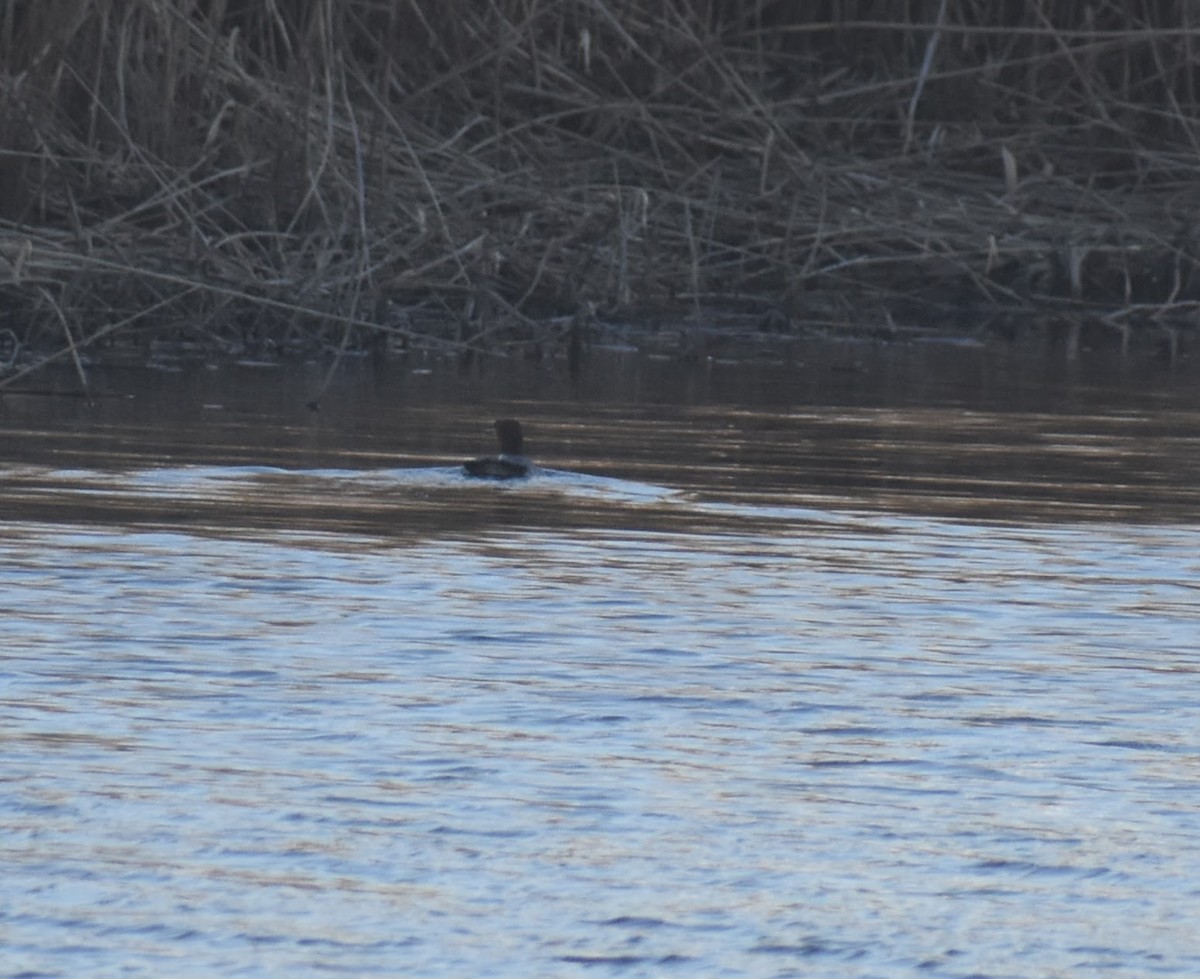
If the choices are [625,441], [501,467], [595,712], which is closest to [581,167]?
[625,441]

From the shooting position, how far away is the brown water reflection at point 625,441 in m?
6.68

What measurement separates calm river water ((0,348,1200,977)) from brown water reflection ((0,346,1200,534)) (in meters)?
0.04

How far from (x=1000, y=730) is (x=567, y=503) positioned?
270cm

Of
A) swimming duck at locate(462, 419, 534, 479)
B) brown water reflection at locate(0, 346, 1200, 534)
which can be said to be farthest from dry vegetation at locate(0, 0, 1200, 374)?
swimming duck at locate(462, 419, 534, 479)

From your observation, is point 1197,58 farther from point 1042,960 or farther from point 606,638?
point 1042,960

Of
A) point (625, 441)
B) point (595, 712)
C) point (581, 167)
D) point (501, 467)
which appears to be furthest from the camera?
point (581, 167)

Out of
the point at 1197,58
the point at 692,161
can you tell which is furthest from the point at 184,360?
the point at 1197,58

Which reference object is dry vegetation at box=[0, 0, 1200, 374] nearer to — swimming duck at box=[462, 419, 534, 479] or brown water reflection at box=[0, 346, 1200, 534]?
brown water reflection at box=[0, 346, 1200, 534]

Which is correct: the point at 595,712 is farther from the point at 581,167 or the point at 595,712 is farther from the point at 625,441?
the point at 581,167

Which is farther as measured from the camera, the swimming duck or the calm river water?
the swimming duck

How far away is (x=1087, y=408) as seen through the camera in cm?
954

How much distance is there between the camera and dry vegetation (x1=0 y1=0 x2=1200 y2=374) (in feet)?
37.4

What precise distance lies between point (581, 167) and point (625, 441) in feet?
19.8

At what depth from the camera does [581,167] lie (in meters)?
14.1
